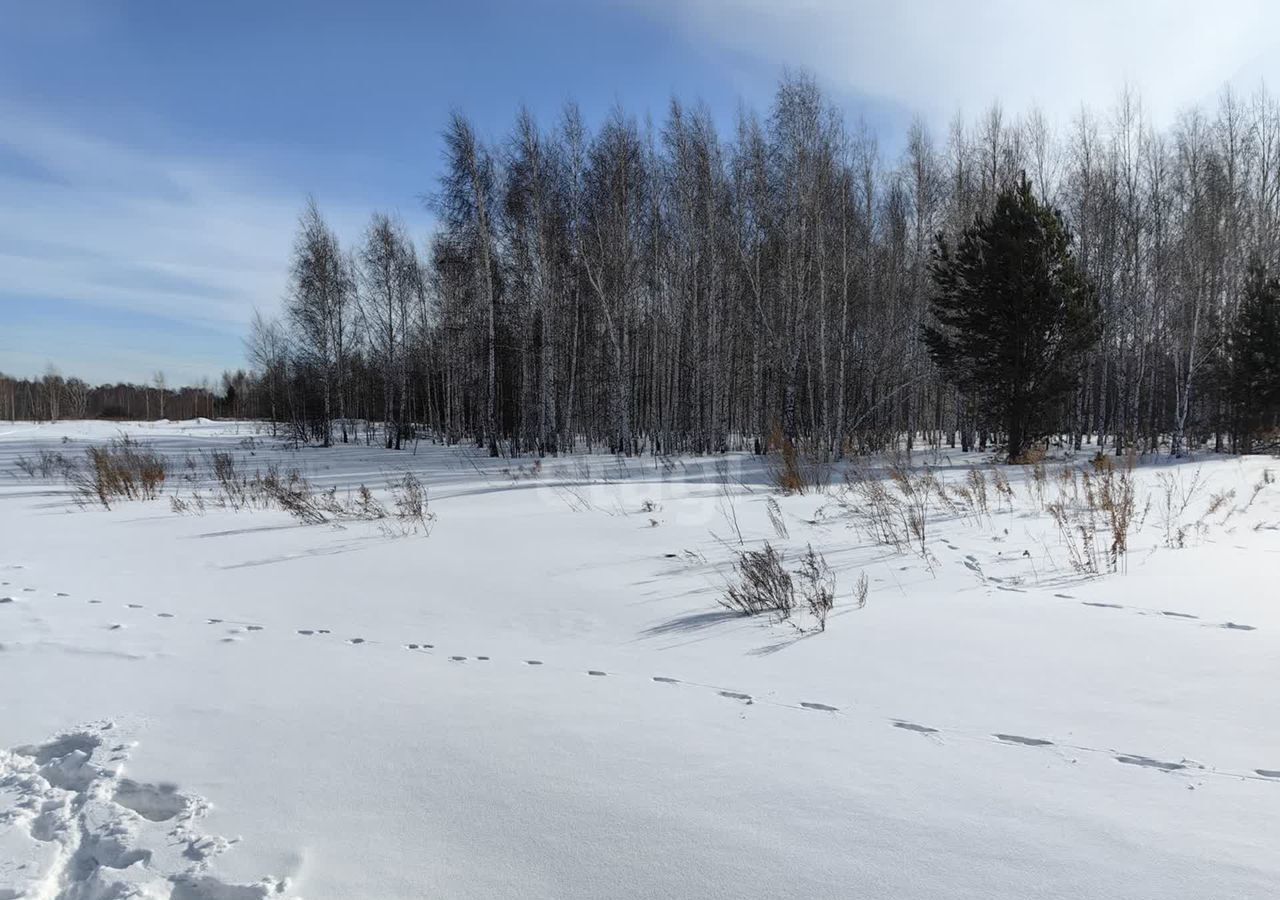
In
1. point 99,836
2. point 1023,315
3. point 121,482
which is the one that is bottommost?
point 99,836

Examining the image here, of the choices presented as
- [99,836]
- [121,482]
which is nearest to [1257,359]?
[99,836]

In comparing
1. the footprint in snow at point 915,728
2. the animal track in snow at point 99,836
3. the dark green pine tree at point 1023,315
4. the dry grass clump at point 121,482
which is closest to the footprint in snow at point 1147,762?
the footprint in snow at point 915,728

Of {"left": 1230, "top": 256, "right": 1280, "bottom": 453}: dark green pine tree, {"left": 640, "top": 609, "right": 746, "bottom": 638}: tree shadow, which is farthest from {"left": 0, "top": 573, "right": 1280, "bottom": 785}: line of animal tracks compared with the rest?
{"left": 1230, "top": 256, "right": 1280, "bottom": 453}: dark green pine tree

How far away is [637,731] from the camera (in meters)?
2.66

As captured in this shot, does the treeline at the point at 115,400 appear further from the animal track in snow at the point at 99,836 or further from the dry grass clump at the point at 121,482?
the animal track in snow at the point at 99,836

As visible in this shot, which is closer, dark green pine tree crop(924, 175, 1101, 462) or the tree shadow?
the tree shadow

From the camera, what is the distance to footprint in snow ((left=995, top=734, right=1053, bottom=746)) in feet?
8.18

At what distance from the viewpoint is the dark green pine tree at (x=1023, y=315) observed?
1468cm

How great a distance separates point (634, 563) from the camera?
5.77m

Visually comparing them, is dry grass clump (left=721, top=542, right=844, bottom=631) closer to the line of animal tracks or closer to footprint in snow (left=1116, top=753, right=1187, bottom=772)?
the line of animal tracks

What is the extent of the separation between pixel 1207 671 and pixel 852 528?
391 centimetres

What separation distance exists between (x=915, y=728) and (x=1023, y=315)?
14856 millimetres

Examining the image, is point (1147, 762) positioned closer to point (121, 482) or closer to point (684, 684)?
point (684, 684)

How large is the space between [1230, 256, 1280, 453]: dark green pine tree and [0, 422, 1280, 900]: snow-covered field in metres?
16.1
